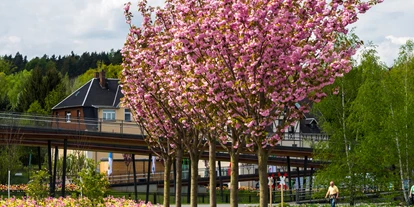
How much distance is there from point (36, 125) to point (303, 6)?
32333 millimetres

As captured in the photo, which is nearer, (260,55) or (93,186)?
(260,55)

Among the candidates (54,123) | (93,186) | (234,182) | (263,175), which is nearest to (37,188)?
(93,186)

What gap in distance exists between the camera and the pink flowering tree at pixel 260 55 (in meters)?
19.6

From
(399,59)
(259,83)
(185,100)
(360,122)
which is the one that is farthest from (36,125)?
(259,83)

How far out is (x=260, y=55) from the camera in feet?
65.3

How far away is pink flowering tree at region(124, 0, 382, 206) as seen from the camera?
64.3 ft

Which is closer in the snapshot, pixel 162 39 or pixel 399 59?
pixel 162 39

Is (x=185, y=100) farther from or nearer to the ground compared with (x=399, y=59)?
nearer to the ground

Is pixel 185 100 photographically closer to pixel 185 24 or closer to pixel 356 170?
pixel 185 24

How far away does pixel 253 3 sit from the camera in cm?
1970

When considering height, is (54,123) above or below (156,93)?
above

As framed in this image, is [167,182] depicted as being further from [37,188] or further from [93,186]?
[93,186]

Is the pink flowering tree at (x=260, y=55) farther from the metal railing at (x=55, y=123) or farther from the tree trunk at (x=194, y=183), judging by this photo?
the metal railing at (x=55, y=123)

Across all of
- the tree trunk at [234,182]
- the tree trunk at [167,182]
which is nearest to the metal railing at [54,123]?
the tree trunk at [167,182]
